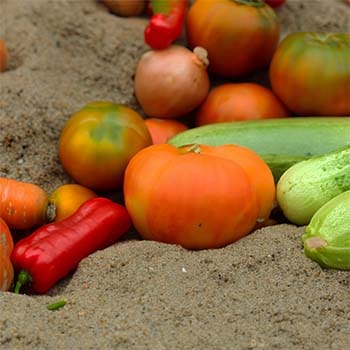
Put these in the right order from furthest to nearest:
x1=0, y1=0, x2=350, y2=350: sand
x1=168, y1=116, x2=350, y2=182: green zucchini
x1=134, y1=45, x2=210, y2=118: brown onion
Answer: x1=134, y1=45, x2=210, y2=118: brown onion → x1=168, y1=116, x2=350, y2=182: green zucchini → x1=0, y1=0, x2=350, y2=350: sand

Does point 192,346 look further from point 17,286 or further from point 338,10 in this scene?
point 338,10

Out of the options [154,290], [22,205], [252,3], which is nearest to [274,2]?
[252,3]

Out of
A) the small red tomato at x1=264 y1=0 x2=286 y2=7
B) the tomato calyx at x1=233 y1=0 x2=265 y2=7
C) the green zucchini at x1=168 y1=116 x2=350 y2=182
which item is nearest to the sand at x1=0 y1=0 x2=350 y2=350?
the green zucchini at x1=168 y1=116 x2=350 y2=182

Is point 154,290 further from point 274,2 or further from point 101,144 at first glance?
point 274,2

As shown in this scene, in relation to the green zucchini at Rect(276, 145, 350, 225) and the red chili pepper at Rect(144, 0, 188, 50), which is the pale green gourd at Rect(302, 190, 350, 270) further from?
the red chili pepper at Rect(144, 0, 188, 50)

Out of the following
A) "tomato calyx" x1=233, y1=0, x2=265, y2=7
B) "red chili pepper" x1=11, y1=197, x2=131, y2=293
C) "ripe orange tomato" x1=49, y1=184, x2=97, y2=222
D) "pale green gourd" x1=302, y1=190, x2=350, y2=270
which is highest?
"tomato calyx" x1=233, y1=0, x2=265, y2=7

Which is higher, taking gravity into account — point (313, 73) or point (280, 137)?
point (313, 73)
